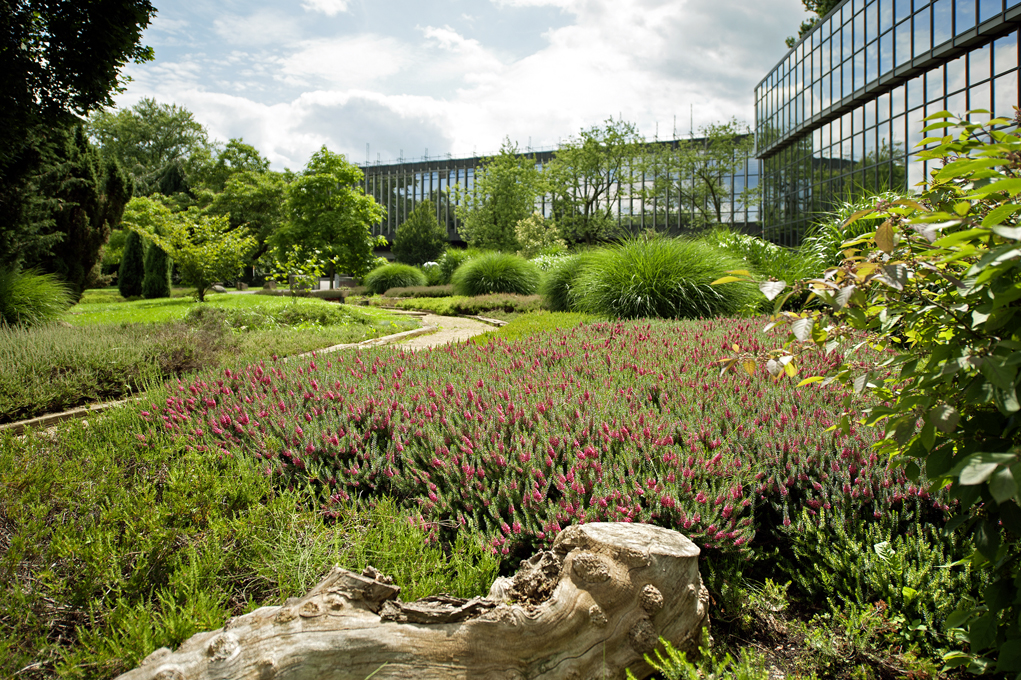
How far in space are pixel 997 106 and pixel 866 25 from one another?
890 centimetres

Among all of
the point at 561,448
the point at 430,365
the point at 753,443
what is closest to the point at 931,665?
the point at 753,443

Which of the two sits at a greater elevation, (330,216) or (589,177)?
(589,177)

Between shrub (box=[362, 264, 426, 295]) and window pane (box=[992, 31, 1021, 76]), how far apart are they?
849 inches

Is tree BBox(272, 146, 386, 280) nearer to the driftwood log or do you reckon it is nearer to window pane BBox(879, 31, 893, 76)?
window pane BBox(879, 31, 893, 76)

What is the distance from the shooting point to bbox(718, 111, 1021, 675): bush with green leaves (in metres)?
0.94

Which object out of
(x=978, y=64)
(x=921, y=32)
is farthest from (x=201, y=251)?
(x=921, y=32)

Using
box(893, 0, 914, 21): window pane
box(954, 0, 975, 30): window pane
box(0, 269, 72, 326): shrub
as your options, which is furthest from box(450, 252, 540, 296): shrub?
box(893, 0, 914, 21): window pane

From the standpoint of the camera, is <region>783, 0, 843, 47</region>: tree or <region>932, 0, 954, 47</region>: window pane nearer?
<region>932, 0, 954, 47</region>: window pane

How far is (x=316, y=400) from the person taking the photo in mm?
3432

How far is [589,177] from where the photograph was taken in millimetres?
40625

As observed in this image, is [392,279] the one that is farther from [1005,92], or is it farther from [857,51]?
[857,51]

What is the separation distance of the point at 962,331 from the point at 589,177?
137 ft

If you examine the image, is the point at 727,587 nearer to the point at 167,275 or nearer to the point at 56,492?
the point at 56,492

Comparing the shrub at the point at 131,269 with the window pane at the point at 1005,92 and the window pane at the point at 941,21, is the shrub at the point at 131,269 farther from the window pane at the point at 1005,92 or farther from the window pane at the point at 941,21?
the window pane at the point at 941,21
